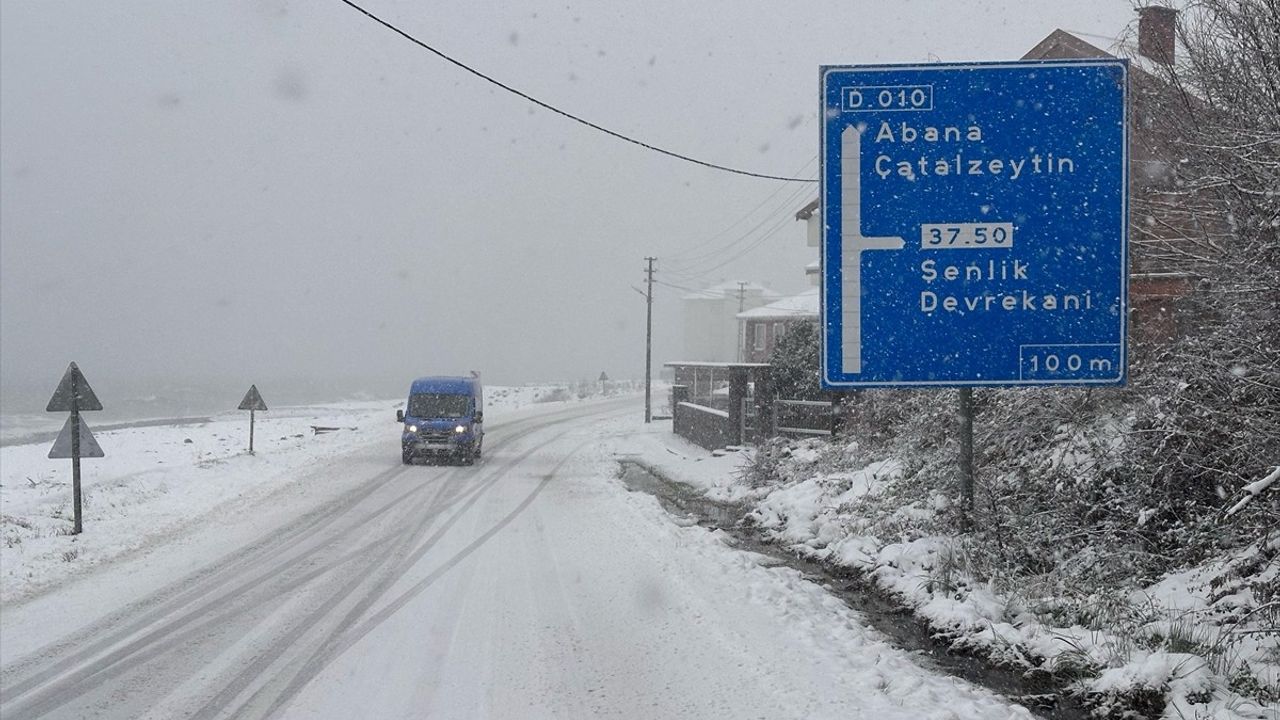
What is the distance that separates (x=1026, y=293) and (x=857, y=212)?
1.80 m

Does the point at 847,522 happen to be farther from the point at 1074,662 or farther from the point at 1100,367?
the point at 1074,662

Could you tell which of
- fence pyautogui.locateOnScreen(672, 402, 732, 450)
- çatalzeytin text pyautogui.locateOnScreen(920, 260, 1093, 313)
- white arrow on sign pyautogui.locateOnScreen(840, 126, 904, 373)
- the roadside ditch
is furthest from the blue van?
çatalzeytin text pyautogui.locateOnScreen(920, 260, 1093, 313)

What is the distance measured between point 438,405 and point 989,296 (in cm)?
1689

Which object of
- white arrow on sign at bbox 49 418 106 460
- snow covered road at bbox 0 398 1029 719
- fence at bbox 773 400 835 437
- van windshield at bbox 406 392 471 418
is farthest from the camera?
van windshield at bbox 406 392 471 418

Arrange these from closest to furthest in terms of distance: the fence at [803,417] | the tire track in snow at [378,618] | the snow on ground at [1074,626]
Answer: the snow on ground at [1074,626] → the tire track in snow at [378,618] → the fence at [803,417]

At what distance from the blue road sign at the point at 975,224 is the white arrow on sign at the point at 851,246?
1 cm

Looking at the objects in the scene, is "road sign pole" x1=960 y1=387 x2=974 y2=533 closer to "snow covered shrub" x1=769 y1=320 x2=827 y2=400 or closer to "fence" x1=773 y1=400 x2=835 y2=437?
"fence" x1=773 y1=400 x2=835 y2=437

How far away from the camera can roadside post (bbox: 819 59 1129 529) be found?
8.03 metres

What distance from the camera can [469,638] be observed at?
681 cm

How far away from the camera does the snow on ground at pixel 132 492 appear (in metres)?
10.5

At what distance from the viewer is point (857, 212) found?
8.44 m

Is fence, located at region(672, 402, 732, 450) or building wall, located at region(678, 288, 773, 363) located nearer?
A: fence, located at region(672, 402, 732, 450)

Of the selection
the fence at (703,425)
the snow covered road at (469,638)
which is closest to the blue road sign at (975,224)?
the snow covered road at (469,638)

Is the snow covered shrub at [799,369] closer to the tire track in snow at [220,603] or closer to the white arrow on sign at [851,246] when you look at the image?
the tire track in snow at [220,603]
